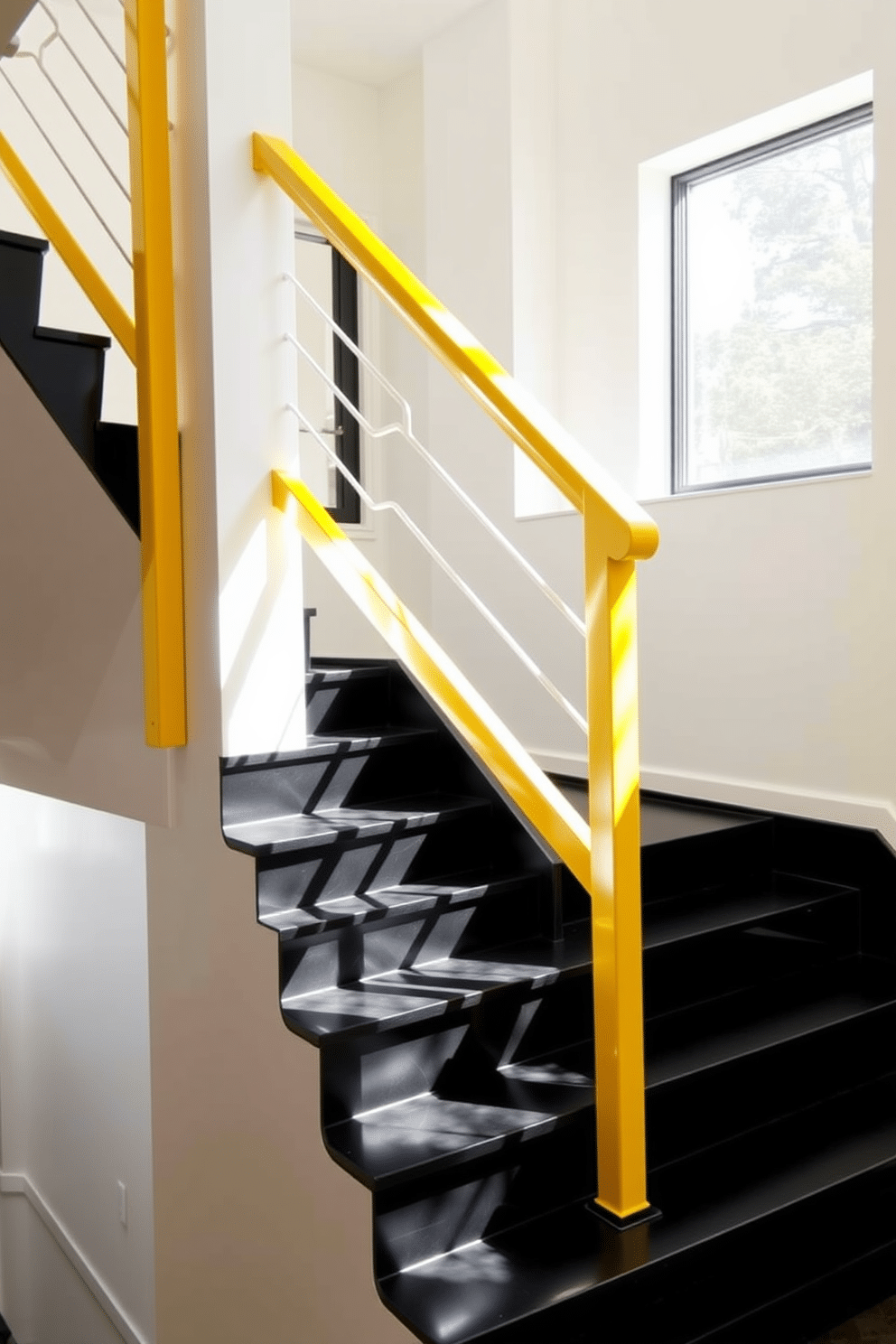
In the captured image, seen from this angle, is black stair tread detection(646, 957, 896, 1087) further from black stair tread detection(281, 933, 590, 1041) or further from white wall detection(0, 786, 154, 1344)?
white wall detection(0, 786, 154, 1344)

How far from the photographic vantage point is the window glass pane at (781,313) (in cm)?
320

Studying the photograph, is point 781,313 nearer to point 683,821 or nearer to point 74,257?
point 683,821

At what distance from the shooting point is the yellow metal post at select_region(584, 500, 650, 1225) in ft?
5.79

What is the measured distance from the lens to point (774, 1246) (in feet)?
6.66

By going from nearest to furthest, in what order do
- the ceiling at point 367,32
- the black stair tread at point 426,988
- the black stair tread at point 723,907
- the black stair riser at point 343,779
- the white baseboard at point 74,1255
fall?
the black stair tread at point 426,988
the black stair riser at point 343,779
the black stair tread at point 723,907
the white baseboard at point 74,1255
the ceiling at point 367,32

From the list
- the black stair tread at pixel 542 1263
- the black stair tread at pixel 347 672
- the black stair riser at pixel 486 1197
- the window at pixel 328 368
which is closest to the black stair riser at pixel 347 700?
the black stair tread at pixel 347 672

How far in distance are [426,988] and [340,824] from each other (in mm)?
371

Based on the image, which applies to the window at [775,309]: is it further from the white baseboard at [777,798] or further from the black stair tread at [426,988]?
the black stair tread at [426,988]

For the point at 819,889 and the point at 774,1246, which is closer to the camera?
the point at 774,1246

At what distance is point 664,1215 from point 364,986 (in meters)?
0.63

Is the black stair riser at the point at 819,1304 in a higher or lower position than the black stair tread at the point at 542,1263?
lower

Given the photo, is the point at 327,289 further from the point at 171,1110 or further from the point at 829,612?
the point at 171,1110

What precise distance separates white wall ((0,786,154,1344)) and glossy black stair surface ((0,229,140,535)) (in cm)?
92

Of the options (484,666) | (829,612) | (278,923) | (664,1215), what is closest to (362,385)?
(484,666)
